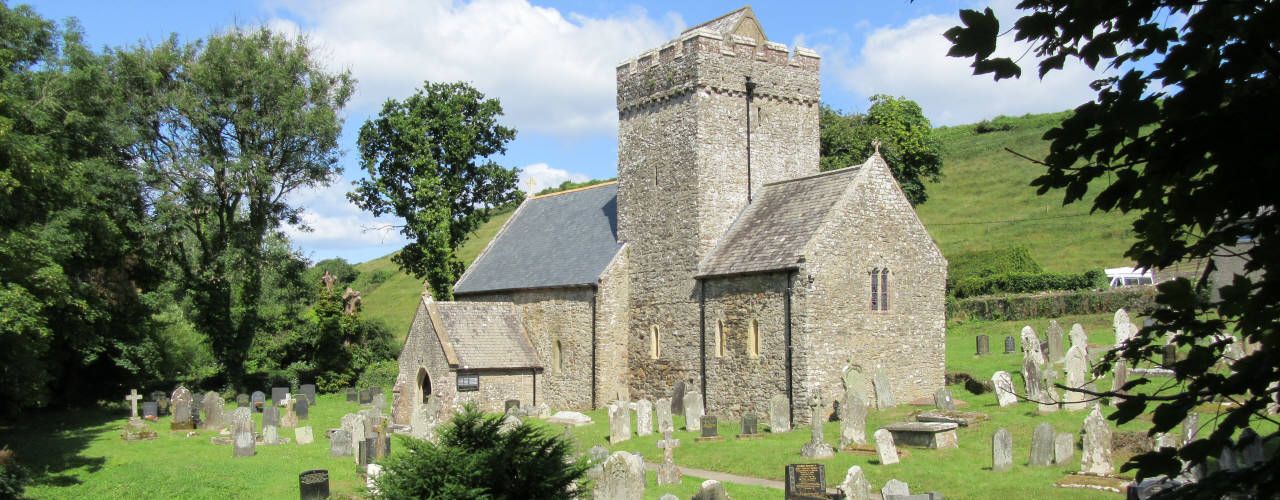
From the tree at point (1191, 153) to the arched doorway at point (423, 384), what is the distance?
90.6 feet

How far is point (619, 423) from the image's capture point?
23.4 meters

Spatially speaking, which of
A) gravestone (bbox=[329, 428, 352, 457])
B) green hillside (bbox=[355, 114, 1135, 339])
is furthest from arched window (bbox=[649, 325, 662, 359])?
green hillside (bbox=[355, 114, 1135, 339])

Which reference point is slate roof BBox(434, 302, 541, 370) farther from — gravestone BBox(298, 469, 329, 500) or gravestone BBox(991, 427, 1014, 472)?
gravestone BBox(991, 427, 1014, 472)

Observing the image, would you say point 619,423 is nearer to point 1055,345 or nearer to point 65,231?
point 1055,345

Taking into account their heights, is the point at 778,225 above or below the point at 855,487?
above

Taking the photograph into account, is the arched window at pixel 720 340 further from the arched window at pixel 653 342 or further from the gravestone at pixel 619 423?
the gravestone at pixel 619 423

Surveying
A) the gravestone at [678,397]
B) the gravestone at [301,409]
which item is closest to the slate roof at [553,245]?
the gravestone at [678,397]

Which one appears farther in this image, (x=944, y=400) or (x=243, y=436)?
(x=243, y=436)

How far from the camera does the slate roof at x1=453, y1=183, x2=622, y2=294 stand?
31.8 meters

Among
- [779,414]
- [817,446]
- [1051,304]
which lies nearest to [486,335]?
[779,414]

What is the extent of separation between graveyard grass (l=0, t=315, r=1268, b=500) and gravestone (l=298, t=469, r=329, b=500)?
Answer: 583 millimetres

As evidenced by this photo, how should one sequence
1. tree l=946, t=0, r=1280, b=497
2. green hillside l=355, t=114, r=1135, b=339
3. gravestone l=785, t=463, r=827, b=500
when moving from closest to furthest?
tree l=946, t=0, r=1280, b=497 → gravestone l=785, t=463, r=827, b=500 → green hillside l=355, t=114, r=1135, b=339

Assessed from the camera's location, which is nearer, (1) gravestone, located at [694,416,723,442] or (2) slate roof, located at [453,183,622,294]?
(1) gravestone, located at [694,416,723,442]

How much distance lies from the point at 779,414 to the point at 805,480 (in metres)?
7.73
